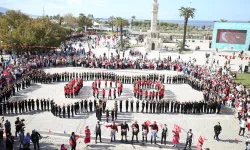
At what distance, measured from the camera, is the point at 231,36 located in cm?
5259

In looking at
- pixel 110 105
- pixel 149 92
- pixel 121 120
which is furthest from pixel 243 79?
pixel 121 120

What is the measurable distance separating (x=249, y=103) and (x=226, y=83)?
5690 millimetres


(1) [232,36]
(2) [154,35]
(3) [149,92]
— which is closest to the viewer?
(3) [149,92]

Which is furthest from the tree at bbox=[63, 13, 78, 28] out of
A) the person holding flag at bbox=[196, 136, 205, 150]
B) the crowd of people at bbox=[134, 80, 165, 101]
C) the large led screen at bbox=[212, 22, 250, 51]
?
the person holding flag at bbox=[196, 136, 205, 150]

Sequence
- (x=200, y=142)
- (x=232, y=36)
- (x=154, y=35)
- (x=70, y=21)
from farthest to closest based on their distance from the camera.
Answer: (x=70, y=21)
(x=154, y=35)
(x=232, y=36)
(x=200, y=142)

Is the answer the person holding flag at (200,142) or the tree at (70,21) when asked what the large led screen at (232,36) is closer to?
the person holding flag at (200,142)

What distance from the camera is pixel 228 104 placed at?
22.1m

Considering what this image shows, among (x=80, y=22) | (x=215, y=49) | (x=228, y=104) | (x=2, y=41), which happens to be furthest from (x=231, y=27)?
(x=80, y=22)

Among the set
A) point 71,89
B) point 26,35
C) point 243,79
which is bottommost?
point 71,89

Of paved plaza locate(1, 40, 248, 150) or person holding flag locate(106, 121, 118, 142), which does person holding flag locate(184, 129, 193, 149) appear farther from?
person holding flag locate(106, 121, 118, 142)

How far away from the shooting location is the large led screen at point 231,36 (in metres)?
52.0

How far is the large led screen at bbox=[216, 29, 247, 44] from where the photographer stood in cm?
5200

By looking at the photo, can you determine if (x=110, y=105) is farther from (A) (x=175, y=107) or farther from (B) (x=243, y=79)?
(B) (x=243, y=79)

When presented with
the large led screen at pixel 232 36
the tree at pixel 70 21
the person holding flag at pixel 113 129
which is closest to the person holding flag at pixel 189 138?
the person holding flag at pixel 113 129
